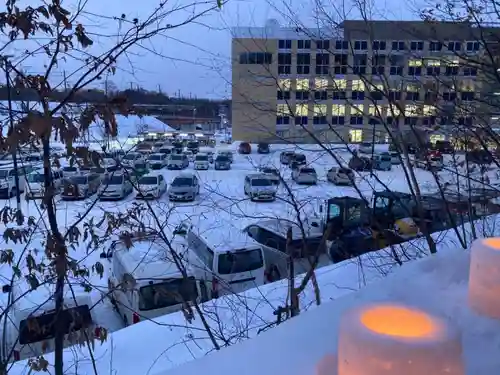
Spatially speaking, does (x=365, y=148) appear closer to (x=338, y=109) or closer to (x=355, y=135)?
(x=355, y=135)

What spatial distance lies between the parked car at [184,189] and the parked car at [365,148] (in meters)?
Answer: 9.83

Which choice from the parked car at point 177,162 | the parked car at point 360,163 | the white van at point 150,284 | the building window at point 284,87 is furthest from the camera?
the parked car at point 177,162

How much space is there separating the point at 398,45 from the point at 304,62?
2.76 ft

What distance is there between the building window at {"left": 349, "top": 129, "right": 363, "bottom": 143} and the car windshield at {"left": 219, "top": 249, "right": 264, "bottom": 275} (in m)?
3.72

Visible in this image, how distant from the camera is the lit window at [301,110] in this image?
3.94 metres

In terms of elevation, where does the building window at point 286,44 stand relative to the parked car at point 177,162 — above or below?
above

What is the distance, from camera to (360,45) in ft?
12.7

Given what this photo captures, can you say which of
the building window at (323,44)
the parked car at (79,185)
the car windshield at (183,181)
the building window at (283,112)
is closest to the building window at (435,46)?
the building window at (323,44)

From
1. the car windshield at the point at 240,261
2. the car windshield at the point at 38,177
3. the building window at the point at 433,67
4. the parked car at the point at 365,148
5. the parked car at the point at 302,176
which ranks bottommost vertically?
the car windshield at the point at 240,261

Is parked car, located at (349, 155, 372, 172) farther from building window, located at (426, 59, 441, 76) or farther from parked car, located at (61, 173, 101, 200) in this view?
parked car, located at (61, 173, 101, 200)

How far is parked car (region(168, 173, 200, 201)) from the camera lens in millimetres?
14570

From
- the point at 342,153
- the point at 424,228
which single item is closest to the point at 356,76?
the point at 342,153

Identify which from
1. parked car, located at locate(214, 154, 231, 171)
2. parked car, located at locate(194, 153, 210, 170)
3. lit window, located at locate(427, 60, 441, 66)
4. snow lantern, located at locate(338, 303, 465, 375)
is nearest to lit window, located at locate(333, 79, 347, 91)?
lit window, located at locate(427, 60, 441, 66)

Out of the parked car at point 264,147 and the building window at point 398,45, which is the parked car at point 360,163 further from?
the building window at point 398,45
